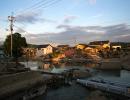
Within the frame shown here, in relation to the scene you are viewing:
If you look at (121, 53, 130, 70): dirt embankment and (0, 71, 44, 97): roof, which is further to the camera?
(121, 53, 130, 70): dirt embankment

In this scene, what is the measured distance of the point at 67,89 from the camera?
3341cm

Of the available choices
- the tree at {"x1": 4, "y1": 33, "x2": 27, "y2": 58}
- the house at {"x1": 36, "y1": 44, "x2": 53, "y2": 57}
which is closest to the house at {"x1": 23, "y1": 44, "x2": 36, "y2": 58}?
the tree at {"x1": 4, "y1": 33, "x2": 27, "y2": 58}

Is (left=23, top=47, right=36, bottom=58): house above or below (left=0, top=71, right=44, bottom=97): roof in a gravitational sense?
above

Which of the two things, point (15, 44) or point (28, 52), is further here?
point (28, 52)

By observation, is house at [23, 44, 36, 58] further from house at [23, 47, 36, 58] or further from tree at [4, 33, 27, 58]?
tree at [4, 33, 27, 58]

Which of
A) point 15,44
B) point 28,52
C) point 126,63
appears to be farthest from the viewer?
point 28,52

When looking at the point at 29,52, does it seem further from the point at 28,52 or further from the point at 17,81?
the point at 17,81

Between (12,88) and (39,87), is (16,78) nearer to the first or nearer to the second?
(12,88)

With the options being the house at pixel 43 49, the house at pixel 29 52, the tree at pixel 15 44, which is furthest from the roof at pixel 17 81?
the house at pixel 43 49

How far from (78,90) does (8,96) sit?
14.5 metres

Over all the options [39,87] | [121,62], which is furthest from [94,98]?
[121,62]

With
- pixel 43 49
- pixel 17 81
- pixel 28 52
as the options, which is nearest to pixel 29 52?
pixel 28 52

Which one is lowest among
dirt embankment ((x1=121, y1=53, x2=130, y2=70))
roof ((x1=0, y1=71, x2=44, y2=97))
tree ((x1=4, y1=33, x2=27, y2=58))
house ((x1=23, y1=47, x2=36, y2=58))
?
dirt embankment ((x1=121, y1=53, x2=130, y2=70))

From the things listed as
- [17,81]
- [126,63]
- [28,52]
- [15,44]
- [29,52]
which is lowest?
[126,63]
